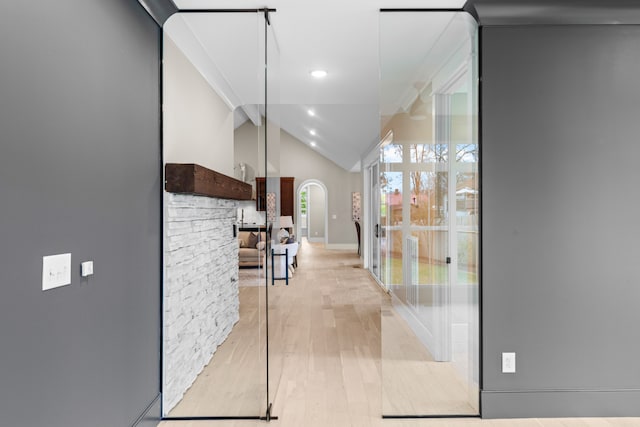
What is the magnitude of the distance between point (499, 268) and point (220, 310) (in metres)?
1.73

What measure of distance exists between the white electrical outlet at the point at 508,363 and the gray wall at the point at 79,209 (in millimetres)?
1942

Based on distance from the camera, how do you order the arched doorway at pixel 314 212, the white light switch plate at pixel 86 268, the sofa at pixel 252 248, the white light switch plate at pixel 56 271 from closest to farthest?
the white light switch plate at pixel 56 271
the white light switch plate at pixel 86 268
the sofa at pixel 252 248
the arched doorway at pixel 314 212

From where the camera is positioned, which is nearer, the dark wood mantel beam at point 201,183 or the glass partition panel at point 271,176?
the dark wood mantel beam at point 201,183

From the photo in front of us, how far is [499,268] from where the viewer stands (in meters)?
2.27

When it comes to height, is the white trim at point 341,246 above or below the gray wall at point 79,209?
below

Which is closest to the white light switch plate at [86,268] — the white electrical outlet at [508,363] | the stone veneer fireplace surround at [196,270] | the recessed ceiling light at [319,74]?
the stone veneer fireplace surround at [196,270]

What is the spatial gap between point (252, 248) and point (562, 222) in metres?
1.77

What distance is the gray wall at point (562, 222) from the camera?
2248 mm

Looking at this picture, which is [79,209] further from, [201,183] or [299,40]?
[299,40]

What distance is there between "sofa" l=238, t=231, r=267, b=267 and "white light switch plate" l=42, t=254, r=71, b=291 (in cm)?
103

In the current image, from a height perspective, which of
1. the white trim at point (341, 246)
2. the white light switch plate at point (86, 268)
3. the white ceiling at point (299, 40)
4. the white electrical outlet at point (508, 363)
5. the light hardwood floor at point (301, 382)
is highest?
the white ceiling at point (299, 40)

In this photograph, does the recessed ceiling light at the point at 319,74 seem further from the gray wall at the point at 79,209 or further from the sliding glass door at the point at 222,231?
the gray wall at the point at 79,209

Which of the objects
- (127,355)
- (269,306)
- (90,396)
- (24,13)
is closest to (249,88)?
(24,13)

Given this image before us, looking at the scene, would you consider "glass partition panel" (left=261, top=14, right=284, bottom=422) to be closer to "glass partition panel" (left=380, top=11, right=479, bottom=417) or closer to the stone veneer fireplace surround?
the stone veneer fireplace surround
